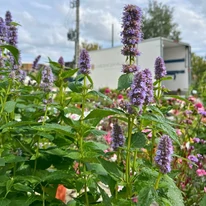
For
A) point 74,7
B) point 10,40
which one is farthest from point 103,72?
point 10,40

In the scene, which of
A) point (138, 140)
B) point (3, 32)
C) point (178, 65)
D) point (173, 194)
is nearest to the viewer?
point (173, 194)

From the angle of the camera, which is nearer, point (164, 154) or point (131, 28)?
point (164, 154)

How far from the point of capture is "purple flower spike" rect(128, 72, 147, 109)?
4.46ft

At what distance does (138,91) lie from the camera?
1.35 meters

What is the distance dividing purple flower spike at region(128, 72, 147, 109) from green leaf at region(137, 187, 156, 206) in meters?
0.32

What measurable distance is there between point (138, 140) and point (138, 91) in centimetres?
25

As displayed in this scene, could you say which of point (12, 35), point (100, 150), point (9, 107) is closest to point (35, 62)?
point (12, 35)

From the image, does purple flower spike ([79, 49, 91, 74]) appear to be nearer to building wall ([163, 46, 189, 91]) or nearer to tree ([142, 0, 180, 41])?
building wall ([163, 46, 189, 91])

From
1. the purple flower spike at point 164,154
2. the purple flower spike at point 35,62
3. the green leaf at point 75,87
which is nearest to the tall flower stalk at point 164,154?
the purple flower spike at point 164,154

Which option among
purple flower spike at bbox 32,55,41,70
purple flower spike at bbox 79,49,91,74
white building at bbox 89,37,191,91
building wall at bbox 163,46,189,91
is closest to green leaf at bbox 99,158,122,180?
Answer: purple flower spike at bbox 79,49,91,74

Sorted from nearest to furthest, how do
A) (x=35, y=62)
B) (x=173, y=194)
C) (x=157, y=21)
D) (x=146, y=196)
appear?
1. (x=146, y=196)
2. (x=173, y=194)
3. (x=35, y=62)
4. (x=157, y=21)

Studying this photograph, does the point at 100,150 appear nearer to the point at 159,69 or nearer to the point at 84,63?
the point at 84,63

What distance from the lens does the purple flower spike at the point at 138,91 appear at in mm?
1360

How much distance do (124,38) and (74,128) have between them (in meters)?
0.46
